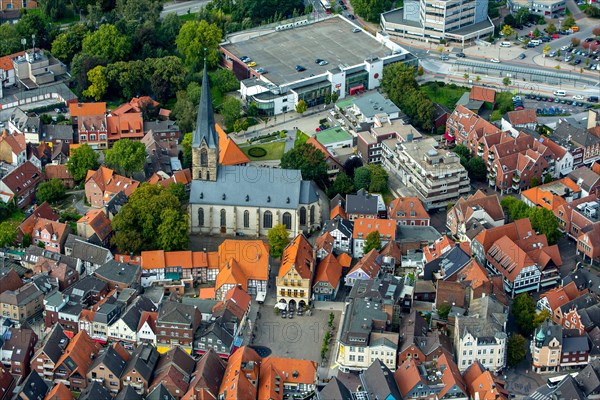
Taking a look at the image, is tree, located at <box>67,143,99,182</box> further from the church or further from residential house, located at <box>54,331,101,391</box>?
residential house, located at <box>54,331,101,391</box>

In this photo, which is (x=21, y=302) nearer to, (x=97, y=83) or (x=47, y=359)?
(x=47, y=359)

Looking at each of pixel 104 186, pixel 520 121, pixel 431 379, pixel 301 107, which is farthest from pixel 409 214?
pixel 104 186

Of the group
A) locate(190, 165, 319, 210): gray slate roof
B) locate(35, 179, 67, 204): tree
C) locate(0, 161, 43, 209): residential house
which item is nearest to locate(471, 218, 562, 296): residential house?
locate(190, 165, 319, 210): gray slate roof

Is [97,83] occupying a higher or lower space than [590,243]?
lower

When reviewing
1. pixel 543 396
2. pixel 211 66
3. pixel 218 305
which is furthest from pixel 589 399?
pixel 211 66

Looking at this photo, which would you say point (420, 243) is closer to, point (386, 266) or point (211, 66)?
point (386, 266)
